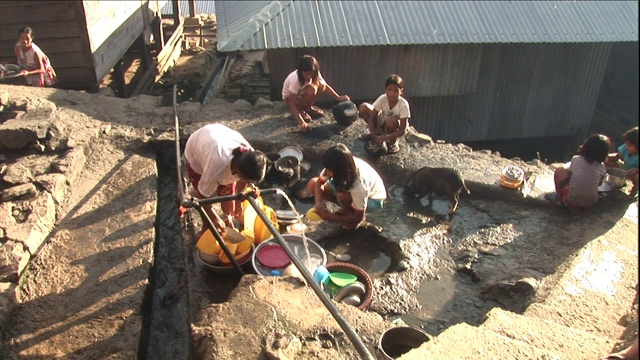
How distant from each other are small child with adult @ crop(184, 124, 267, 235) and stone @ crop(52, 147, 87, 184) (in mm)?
2087

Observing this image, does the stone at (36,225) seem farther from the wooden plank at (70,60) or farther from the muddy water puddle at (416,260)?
the wooden plank at (70,60)

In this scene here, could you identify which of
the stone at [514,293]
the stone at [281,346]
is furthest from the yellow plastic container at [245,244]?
the stone at [514,293]

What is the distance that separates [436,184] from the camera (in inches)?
251

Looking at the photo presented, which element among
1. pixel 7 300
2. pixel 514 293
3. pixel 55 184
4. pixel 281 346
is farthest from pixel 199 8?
pixel 281 346

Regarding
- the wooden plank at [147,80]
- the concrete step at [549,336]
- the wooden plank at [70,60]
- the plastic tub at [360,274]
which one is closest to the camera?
the concrete step at [549,336]

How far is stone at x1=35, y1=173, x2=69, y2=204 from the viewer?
Result: 5.79 meters

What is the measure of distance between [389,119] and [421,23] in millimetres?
3692

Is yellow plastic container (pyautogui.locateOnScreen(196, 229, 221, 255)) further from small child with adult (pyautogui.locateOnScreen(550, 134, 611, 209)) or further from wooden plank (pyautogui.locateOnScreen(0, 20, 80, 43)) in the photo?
wooden plank (pyautogui.locateOnScreen(0, 20, 80, 43))

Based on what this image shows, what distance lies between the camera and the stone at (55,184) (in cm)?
579

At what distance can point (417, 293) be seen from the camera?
507 centimetres

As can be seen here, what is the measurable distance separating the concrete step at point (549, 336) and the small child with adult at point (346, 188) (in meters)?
1.83

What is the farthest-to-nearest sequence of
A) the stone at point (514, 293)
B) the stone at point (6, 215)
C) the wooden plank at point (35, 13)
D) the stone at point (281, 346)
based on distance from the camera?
the wooden plank at point (35, 13)
the stone at point (6, 215)
the stone at point (514, 293)
the stone at point (281, 346)

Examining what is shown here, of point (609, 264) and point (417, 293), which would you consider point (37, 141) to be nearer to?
point (417, 293)

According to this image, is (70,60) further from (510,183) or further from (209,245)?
(510,183)
